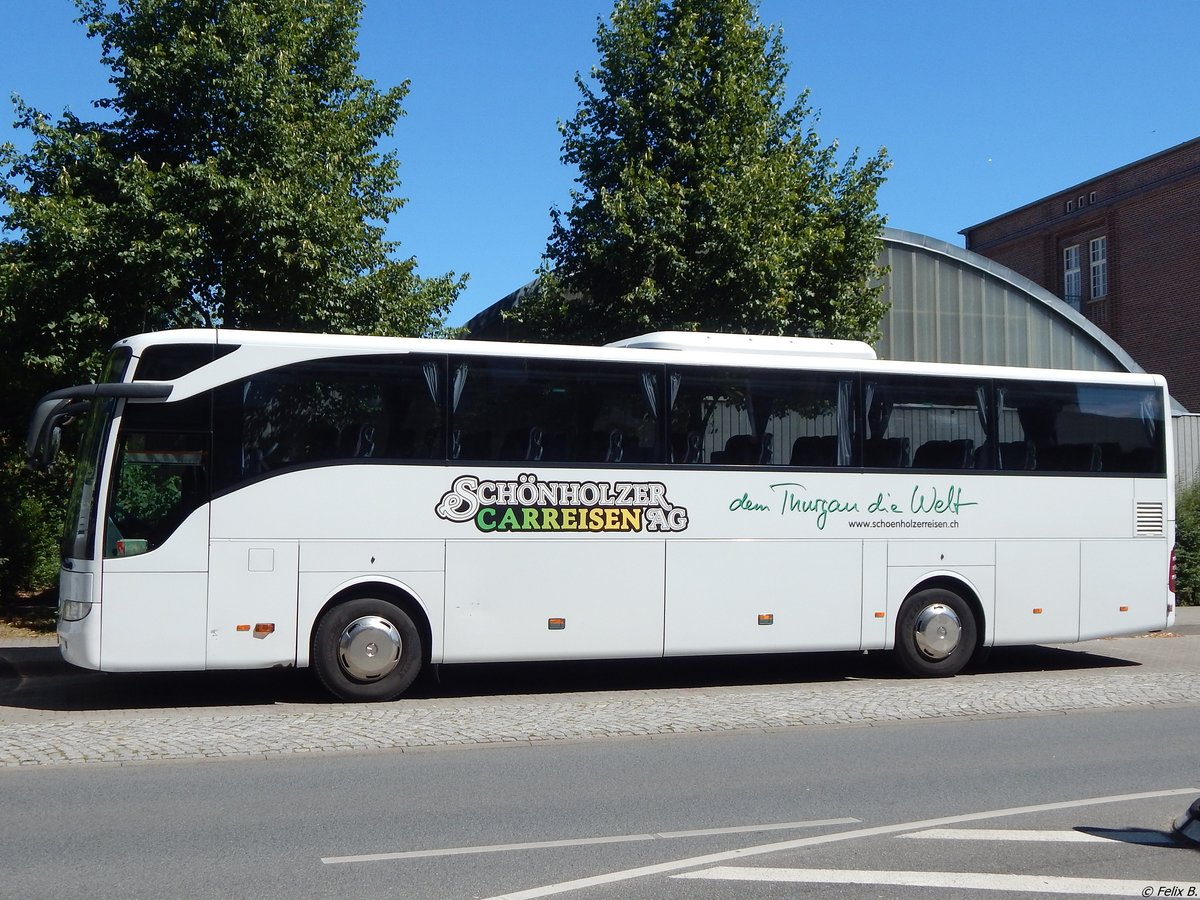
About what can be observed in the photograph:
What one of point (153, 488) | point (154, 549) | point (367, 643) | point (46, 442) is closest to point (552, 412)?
point (367, 643)

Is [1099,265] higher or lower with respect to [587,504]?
higher

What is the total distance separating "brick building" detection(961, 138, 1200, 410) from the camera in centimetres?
3809

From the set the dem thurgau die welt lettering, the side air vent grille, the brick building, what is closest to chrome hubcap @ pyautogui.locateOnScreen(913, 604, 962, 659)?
the dem thurgau die welt lettering

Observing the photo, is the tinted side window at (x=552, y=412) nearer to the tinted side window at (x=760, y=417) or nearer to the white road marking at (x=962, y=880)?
the tinted side window at (x=760, y=417)

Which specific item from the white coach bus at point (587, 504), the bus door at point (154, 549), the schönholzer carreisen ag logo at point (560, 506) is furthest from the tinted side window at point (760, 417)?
the bus door at point (154, 549)

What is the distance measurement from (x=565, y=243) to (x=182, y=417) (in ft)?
30.4

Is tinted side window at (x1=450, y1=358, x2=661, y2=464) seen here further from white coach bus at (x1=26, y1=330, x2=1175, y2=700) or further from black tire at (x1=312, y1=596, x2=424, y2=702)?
black tire at (x1=312, y1=596, x2=424, y2=702)

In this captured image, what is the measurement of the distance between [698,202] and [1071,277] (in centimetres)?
3105

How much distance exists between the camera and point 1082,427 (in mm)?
14391

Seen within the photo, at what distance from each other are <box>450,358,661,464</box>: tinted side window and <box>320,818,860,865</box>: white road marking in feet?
18.7

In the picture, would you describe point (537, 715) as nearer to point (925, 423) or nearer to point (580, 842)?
point (580, 842)

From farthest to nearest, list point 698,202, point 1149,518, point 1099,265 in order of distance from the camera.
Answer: point 1099,265, point 698,202, point 1149,518

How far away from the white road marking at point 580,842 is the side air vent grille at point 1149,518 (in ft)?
29.4

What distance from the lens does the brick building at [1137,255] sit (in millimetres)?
38094
